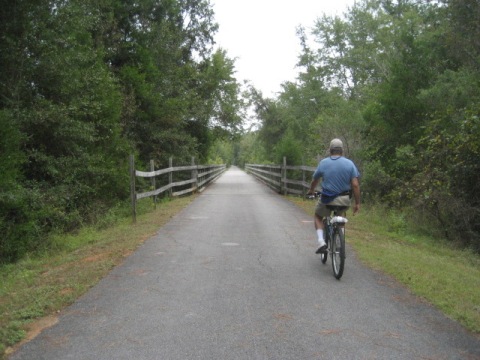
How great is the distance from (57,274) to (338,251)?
12.5 ft

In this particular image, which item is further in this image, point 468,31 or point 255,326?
point 468,31

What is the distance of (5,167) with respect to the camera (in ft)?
26.0

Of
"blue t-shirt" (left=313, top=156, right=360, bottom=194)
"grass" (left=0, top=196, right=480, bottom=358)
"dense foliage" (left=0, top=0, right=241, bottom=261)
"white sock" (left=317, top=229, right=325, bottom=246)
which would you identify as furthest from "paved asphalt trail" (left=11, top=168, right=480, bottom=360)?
"dense foliage" (left=0, top=0, right=241, bottom=261)

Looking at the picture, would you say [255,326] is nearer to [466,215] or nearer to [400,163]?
[466,215]

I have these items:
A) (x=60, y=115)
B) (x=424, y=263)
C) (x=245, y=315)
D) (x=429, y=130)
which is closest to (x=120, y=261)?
(x=245, y=315)

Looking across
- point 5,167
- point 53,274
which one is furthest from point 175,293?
point 5,167

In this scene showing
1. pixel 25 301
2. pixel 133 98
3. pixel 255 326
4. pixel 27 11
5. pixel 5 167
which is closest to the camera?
pixel 255 326

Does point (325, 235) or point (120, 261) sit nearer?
point (325, 235)

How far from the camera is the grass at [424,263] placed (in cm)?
466

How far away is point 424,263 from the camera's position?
21.8 feet

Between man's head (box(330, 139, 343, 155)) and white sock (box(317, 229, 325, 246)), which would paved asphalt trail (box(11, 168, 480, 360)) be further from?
man's head (box(330, 139, 343, 155))

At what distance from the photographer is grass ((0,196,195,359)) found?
4098mm

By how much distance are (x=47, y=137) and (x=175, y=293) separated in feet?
24.0

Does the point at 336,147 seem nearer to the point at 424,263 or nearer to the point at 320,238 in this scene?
the point at 320,238
